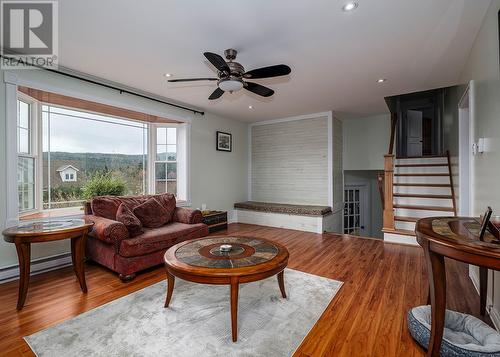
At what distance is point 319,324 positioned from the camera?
1.90m

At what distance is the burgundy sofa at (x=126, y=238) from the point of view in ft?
8.63

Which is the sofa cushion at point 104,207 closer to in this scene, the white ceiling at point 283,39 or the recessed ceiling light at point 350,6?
the white ceiling at point 283,39

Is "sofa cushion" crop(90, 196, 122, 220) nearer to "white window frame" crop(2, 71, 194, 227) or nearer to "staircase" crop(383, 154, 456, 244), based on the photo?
"white window frame" crop(2, 71, 194, 227)

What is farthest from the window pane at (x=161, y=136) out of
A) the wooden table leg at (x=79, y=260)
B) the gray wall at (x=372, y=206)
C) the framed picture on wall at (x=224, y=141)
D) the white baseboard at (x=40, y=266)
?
the gray wall at (x=372, y=206)

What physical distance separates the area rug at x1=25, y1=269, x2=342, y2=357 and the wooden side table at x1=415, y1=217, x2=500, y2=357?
852mm

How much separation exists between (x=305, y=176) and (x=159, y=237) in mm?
3647

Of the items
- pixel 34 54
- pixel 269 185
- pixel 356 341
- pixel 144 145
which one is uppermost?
pixel 34 54

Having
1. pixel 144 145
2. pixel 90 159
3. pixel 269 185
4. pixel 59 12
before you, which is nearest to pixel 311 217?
pixel 269 185

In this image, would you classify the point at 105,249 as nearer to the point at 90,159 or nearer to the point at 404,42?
the point at 90,159

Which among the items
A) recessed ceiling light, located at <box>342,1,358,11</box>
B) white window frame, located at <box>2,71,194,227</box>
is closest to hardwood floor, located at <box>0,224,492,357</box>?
white window frame, located at <box>2,71,194,227</box>

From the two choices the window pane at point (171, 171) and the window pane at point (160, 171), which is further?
the window pane at point (171, 171)

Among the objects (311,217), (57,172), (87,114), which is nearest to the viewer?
(57,172)

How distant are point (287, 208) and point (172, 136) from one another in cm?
280

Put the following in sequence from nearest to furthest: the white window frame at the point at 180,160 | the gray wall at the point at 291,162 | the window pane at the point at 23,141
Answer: the window pane at the point at 23,141 → the white window frame at the point at 180,160 → the gray wall at the point at 291,162
